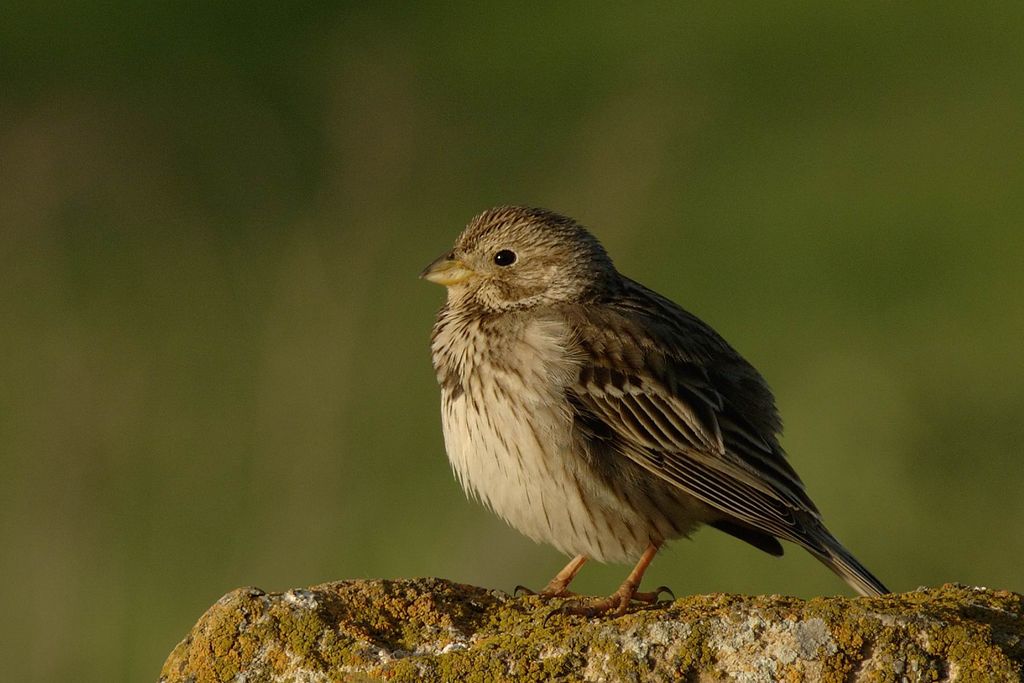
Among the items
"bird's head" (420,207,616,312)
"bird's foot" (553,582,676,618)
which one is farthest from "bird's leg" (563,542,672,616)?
"bird's head" (420,207,616,312)

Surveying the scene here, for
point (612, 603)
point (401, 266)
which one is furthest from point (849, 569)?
point (401, 266)

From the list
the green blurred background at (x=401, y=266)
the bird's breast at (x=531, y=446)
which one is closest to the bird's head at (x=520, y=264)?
the bird's breast at (x=531, y=446)

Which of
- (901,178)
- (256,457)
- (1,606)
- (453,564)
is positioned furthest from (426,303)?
(901,178)

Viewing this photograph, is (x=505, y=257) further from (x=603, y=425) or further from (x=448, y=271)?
(x=603, y=425)

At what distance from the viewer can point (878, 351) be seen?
9609 millimetres

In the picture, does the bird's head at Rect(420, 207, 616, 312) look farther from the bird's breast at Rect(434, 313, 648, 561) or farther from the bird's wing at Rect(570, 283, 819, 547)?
the bird's breast at Rect(434, 313, 648, 561)

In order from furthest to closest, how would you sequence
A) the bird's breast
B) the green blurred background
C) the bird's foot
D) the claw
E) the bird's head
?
the green blurred background < the bird's head < the bird's breast < the claw < the bird's foot

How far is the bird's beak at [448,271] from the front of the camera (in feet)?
23.6

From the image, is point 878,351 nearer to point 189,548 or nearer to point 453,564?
point 453,564

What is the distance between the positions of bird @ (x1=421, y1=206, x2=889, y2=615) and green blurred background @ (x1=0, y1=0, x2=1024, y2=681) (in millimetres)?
1084

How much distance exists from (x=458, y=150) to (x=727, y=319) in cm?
265

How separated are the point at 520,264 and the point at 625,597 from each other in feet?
5.83

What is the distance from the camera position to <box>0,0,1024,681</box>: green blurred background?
26.1 feet

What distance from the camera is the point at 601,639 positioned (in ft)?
15.2
